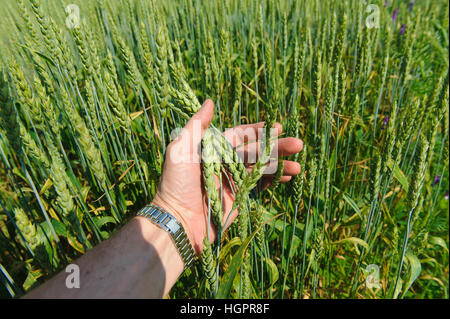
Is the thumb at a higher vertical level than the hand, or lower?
higher

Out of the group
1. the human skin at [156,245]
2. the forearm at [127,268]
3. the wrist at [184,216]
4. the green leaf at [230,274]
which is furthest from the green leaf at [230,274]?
the wrist at [184,216]

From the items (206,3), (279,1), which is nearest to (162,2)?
(206,3)

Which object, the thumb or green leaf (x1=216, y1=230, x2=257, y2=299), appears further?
the thumb

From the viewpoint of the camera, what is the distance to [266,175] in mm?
1206

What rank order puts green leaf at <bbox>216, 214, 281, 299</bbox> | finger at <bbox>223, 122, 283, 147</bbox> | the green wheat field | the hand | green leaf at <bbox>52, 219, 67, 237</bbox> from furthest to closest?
finger at <bbox>223, 122, 283, 147</bbox> → green leaf at <bbox>52, 219, 67, 237</bbox> → the hand → the green wheat field → green leaf at <bbox>216, 214, 281, 299</bbox>

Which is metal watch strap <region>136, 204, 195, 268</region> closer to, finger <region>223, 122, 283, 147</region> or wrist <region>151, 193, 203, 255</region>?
wrist <region>151, 193, 203, 255</region>

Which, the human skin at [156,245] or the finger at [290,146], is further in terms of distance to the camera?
the finger at [290,146]

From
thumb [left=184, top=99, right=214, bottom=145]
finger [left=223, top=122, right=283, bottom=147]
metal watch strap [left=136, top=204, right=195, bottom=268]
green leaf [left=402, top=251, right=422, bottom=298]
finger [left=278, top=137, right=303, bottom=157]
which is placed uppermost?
thumb [left=184, top=99, right=214, bottom=145]

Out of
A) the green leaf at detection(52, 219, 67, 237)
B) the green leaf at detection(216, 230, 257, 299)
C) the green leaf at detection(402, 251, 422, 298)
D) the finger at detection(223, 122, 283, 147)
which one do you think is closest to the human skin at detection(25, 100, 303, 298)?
the green leaf at detection(216, 230, 257, 299)

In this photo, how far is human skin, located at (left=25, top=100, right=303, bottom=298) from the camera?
69 cm

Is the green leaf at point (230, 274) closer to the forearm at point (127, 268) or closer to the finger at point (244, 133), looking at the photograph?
the forearm at point (127, 268)

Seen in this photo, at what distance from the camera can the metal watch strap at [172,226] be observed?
891 mm

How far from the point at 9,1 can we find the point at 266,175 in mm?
1620
